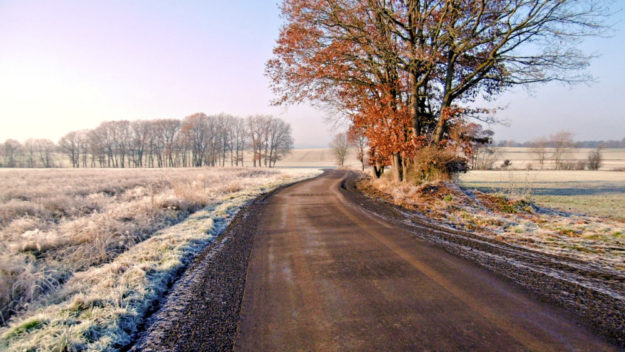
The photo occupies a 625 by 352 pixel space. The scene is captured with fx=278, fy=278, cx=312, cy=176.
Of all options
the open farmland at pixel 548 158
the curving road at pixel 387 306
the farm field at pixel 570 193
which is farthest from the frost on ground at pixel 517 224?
the open farmland at pixel 548 158

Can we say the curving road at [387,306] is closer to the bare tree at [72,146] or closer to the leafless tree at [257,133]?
the leafless tree at [257,133]

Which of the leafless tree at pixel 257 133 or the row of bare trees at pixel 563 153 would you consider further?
the leafless tree at pixel 257 133

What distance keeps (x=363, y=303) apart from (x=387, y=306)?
27 centimetres

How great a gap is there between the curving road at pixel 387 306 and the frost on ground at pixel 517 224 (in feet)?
7.19

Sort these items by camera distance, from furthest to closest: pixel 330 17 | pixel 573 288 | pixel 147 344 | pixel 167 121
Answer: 1. pixel 167 121
2. pixel 330 17
3. pixel 573 288
4. pixel 147 344

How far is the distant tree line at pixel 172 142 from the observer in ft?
236

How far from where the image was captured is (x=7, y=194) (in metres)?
13.2

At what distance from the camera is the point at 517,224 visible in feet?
23.7

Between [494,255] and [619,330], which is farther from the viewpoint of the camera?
[494,255]

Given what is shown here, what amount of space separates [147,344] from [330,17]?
42.7 ft

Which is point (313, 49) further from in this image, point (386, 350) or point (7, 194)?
point (7, 194)

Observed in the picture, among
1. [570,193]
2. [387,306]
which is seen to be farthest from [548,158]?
[387,306]

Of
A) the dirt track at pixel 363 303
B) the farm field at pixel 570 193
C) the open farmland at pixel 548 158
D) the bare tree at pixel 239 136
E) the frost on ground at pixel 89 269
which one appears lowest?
the farm field at pixel 570 193

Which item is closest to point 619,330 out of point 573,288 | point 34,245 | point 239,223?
point 573,288
